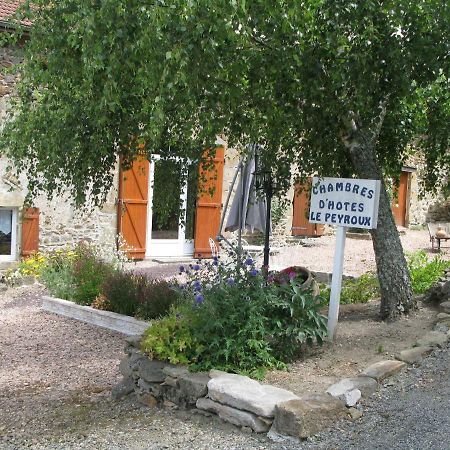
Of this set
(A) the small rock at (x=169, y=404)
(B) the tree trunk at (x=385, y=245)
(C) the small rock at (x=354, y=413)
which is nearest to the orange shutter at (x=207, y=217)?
(B) the tree trunk at (x=385, y=245)

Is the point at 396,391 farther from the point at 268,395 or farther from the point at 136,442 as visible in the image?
the point at 136,442

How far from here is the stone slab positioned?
7.30 m

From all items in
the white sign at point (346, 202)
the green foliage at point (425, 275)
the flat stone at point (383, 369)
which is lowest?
the flat stone at point (383, 369)

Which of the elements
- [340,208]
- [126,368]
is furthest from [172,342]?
[340,208]

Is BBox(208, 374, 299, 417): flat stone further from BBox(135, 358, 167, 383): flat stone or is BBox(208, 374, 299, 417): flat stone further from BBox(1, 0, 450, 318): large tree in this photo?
BBox(1, 0, 450, 318): large tree

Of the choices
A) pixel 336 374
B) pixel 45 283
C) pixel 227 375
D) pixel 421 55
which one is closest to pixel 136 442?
pixel 227 375

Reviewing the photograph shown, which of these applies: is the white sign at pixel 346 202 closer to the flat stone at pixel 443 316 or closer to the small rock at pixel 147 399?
the flat stone at pixel 443 316

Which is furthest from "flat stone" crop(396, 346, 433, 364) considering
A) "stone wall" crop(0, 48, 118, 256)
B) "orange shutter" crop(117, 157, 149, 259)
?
"orange shutter" crop(117, 157, 149, 259)

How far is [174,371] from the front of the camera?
4.70 m

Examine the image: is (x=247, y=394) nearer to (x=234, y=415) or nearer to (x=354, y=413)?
(x=234, y=415)

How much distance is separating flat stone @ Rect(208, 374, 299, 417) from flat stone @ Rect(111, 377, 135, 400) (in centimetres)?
101

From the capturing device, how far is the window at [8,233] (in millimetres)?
11383

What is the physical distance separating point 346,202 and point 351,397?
1.90 metres

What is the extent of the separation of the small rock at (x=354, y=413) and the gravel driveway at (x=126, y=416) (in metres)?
0.06
